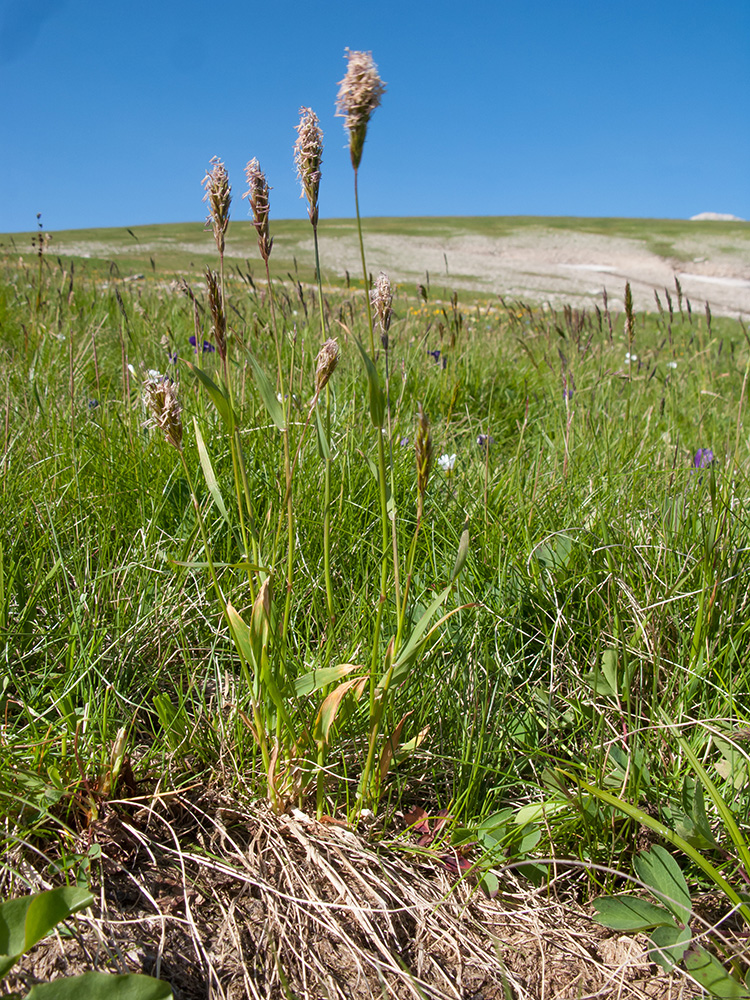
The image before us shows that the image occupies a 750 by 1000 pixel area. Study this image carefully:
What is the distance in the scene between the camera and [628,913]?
3.09 ft

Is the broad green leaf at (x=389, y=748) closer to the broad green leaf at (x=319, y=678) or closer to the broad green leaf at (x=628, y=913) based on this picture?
the broad green leaf at (x=319, y=678)

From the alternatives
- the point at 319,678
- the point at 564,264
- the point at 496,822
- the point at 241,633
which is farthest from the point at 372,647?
the point at 564,264

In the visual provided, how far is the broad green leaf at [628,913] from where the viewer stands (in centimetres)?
93

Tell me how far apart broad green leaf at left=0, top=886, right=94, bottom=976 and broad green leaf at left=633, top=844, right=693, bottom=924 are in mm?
784

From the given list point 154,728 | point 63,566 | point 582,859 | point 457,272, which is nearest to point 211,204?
point 63,566

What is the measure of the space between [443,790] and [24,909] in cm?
71

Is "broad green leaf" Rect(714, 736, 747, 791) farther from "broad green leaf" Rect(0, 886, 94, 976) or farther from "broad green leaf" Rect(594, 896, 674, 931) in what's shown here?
"broad green leaf" Rect(0, 886, 94, 976)

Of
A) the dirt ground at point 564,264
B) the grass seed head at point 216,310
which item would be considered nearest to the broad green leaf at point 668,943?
the grass seed head at point 216,310

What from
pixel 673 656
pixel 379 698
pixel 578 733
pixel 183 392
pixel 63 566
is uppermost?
pixel 183 392

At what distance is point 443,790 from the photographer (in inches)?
47.5

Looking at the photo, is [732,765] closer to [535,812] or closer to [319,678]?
[535,812]

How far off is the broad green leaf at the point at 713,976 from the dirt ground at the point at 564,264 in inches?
683

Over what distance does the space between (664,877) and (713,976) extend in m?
0.13

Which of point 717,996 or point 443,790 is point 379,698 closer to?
point 443,790
